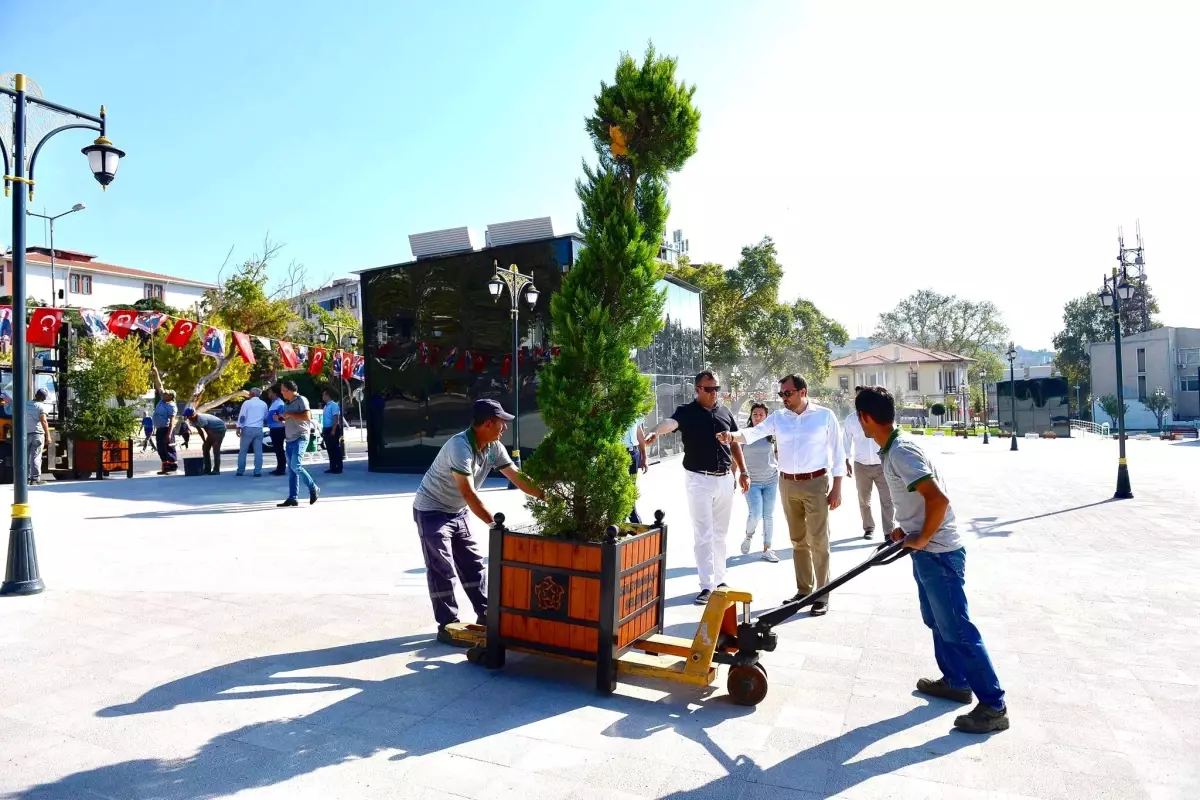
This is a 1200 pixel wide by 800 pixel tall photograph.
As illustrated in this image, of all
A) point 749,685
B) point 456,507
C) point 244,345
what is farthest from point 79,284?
point 749,685

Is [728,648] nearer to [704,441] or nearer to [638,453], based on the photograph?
[704,441]

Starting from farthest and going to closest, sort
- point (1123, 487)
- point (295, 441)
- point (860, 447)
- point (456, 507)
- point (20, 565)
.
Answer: point (1123, 487) < point (295, 441) < point (860, 447) < point (20, 565) < point (456, 507)

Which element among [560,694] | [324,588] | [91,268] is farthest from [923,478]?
[91,268]

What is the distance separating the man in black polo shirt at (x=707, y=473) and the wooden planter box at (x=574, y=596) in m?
1.36

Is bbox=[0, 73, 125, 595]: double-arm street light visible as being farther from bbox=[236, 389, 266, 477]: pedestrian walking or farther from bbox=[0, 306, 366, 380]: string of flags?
bbox=[236, 389, 266, 477]: pedestrian walking

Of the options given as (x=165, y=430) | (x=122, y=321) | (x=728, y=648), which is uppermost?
(x=122, y=321)

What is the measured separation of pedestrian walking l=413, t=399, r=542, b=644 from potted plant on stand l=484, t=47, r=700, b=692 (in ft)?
→ 1.48

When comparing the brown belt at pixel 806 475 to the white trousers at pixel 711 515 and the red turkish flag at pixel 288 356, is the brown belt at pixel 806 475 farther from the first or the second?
the red turkish flag at pixel 288 356

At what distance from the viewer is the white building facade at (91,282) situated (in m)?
60.1

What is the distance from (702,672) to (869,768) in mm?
959

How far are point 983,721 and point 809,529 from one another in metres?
2.31

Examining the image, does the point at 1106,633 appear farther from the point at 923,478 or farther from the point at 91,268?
the point at 91,268

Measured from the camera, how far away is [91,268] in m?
62.5

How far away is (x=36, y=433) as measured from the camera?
13656 millimetres
